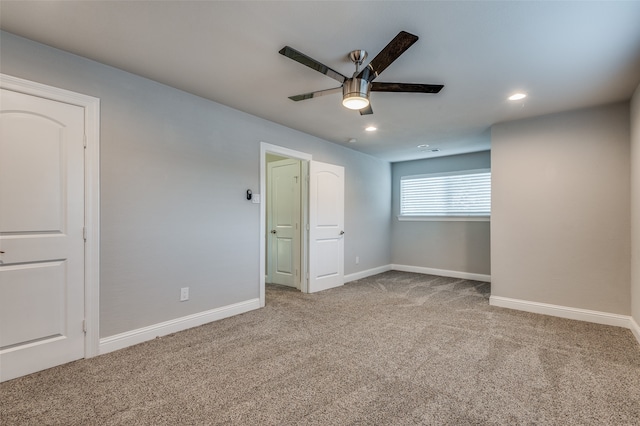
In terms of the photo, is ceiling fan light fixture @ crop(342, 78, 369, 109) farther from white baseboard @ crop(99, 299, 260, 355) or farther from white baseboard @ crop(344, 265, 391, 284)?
→ white baseboard @ crop(344, 265, 391, 284)

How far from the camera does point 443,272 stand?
20.0ft

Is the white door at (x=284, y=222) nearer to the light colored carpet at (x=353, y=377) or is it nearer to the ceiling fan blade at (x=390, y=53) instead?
the light colored carpet at (x=353, y=377)

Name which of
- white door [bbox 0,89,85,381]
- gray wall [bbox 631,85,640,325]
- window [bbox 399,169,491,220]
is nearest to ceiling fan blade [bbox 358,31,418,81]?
white door [bbox 0,89,85,381]

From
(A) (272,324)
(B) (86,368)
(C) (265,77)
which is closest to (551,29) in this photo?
(C) (265,77)

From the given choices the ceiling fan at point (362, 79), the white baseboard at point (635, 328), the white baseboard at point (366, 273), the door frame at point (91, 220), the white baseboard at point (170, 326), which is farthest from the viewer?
the white baseboard at point (366, 273)

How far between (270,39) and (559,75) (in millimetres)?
2511

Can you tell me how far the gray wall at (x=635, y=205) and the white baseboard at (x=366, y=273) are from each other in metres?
3.60

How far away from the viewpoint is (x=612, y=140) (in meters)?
3.41

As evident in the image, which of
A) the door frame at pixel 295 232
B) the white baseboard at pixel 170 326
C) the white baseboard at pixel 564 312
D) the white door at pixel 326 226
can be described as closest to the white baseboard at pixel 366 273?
the white door at pixel 326 226

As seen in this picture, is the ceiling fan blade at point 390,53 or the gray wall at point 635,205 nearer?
the ceiling fan blade at point 390,53

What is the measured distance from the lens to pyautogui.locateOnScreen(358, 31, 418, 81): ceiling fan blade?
5.92 ft

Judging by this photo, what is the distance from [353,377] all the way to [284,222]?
3.29m

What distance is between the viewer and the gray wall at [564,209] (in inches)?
133

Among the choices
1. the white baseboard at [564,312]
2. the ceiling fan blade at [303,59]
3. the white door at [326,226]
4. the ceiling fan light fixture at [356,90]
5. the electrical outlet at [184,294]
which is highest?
the ceiling fan blade at [303,59]
